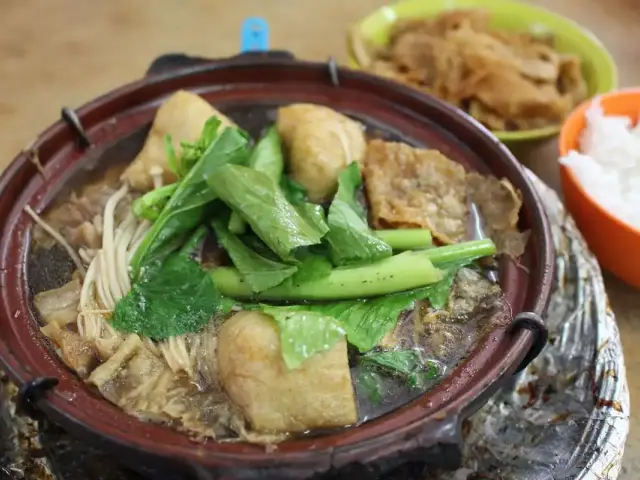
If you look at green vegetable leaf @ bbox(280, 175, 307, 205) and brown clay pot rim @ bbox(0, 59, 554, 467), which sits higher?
green vegetable leaf @ bbox(280, 175, 307, 205)

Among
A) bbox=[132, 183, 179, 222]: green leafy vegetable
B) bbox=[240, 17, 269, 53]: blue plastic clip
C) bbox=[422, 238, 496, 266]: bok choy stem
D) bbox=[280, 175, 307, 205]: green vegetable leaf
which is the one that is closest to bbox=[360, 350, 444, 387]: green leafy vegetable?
bbox=[422, 238, 496, 266]: bok choy stem

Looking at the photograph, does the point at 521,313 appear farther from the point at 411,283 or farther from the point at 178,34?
the point at 178,34

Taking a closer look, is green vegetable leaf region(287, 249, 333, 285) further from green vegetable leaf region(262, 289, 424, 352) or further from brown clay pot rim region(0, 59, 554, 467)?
brown clay pot rim region(0, 59, 554, 467)

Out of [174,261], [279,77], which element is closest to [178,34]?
[279,77]

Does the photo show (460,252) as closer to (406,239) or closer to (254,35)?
(406,239)

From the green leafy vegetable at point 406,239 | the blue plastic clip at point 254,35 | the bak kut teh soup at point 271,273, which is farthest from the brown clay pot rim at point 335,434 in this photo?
the blue plastic clip at point 254,35

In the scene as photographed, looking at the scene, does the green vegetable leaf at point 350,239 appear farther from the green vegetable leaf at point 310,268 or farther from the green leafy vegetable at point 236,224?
the green leafy vegetable at point 236,224

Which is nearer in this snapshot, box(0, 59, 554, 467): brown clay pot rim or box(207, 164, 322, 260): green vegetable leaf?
box(0, 59, 554, 467): brown clay pot rim
